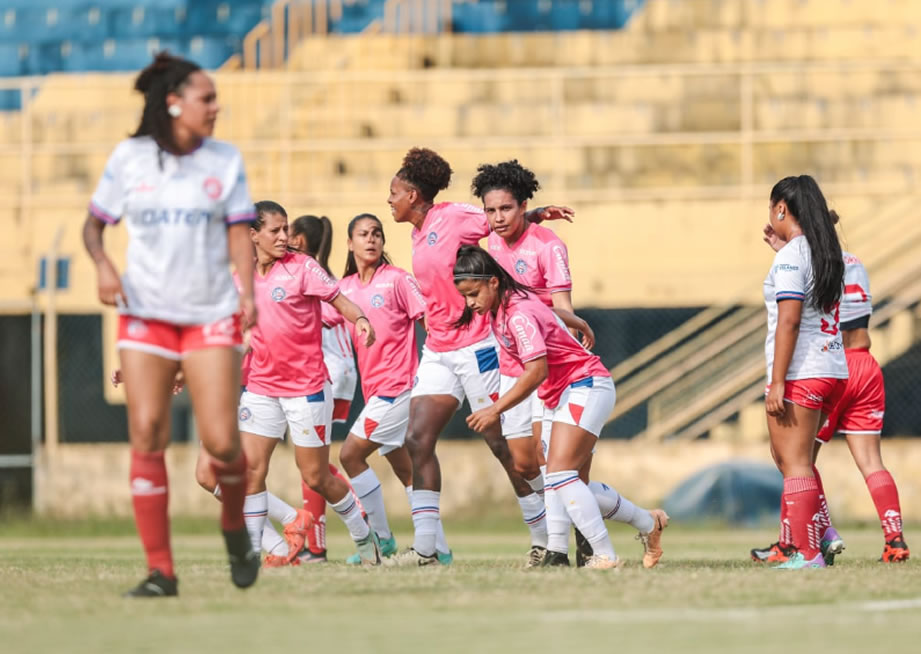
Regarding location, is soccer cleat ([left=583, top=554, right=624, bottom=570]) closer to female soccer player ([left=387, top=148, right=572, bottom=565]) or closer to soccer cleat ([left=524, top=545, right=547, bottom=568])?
soccer cleat ([left=524, top=545, right=547, bottom=568])

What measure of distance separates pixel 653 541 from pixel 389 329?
249cm

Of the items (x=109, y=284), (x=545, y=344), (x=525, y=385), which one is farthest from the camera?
(x=545, y=344)

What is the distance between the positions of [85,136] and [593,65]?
7.64 meters

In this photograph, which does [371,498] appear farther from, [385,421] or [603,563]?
[603,563]

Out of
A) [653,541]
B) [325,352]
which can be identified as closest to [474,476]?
[325,352]

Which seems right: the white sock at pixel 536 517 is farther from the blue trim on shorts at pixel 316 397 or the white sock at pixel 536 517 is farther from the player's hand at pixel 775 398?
the player's hand at pixel 775 398

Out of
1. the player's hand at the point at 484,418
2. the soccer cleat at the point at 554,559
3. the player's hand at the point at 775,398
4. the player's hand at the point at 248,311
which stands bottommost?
the soccer cleat at the point at 554,559

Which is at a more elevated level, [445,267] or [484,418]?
[445,267]

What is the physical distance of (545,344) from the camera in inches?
337

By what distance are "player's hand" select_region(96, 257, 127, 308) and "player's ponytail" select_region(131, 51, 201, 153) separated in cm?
57

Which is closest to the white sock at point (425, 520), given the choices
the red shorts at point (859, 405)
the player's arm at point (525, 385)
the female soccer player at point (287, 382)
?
the female soccer player at point (287, 382)

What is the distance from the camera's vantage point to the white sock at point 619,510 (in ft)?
29.7

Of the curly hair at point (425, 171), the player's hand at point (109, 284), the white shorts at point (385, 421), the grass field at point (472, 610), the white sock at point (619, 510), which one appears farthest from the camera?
the white shorts at point (385, 421)

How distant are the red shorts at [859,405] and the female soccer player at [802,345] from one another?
1160 millimetres
